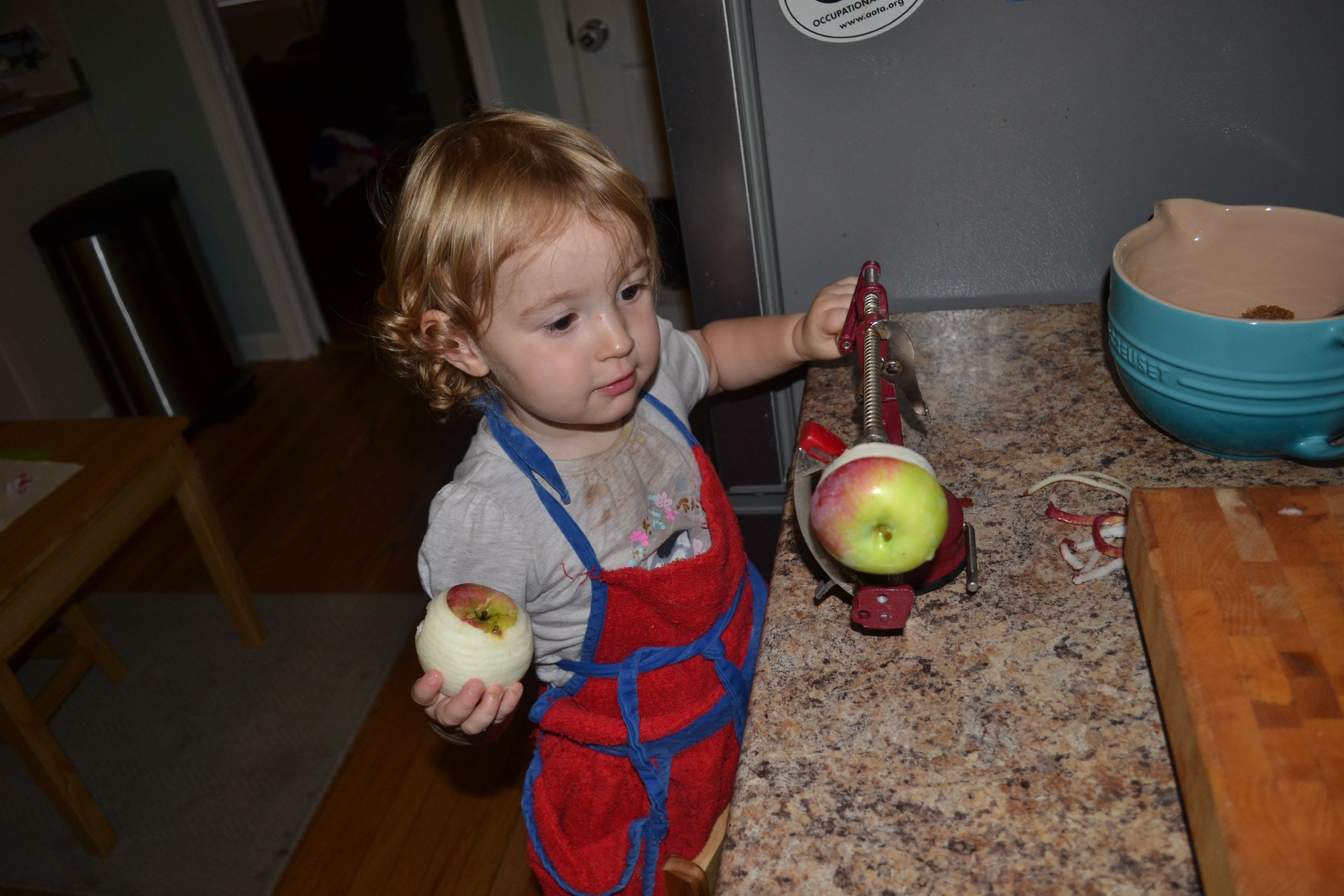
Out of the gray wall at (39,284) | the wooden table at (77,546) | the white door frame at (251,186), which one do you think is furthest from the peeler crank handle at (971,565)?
the white door frame at (251,186)

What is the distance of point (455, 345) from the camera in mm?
940

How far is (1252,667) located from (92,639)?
234 cm

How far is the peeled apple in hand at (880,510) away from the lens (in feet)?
2.11

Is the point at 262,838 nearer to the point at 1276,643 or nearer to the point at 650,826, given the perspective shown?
the point at 650,826

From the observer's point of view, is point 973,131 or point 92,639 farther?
point 92,639

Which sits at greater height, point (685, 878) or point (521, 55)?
point (521, 55)

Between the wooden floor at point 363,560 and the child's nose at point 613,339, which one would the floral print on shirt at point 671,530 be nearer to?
the child's nose at point 613,339

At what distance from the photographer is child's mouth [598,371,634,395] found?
35.6 inches

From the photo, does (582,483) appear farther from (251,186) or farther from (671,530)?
(251,186)

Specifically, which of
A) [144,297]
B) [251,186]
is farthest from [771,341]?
[251,186]

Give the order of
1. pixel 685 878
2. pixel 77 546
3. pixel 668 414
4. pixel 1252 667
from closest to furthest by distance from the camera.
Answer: pixel 1252 667 → pixel 685 878 → pixel 668 414 → pixel 77 546

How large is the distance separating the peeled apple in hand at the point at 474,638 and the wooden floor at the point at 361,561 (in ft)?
3.36

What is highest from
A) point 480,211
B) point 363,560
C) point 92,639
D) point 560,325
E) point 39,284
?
point 480,211

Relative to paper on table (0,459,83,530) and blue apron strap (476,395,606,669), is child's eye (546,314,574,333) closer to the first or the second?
blue apron strap (476,395,606,669)
